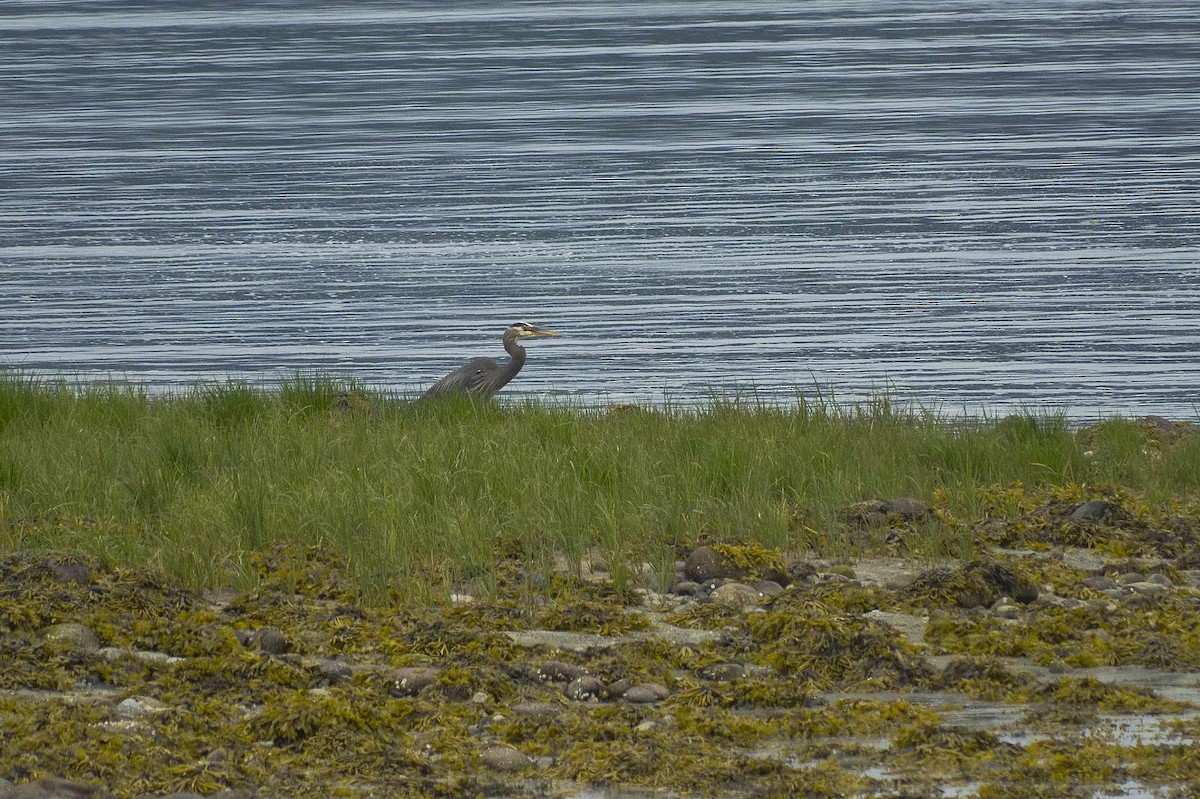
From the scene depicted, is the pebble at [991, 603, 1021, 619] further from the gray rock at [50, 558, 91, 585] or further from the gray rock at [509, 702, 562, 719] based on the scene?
the gray rock at [50, 558, 91, 585]

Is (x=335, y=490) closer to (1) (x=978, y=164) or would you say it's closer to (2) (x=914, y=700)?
(2) (x=914, y=700)

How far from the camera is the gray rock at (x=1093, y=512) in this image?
8.53 metres

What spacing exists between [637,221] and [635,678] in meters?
19.0

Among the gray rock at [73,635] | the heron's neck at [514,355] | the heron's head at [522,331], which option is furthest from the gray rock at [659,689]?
the heron's head at [522,331]

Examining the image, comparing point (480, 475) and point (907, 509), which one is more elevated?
point (480, 475)

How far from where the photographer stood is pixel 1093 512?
28.2ft

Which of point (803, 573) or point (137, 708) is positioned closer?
point (137, 708)

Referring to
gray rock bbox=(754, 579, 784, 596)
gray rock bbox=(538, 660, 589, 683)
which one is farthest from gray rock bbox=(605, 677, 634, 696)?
gray rock bbox=(754, 579, 784, 596)

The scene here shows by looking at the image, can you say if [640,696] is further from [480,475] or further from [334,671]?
[480,475]

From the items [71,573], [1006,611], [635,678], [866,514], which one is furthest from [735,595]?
[71,573]

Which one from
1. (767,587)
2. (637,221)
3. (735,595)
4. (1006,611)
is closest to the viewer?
(1006,611)

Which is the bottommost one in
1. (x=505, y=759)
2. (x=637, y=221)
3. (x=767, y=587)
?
(x=505, y=759)

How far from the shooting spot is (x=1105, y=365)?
15750mm

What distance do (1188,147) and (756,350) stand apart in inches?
634
